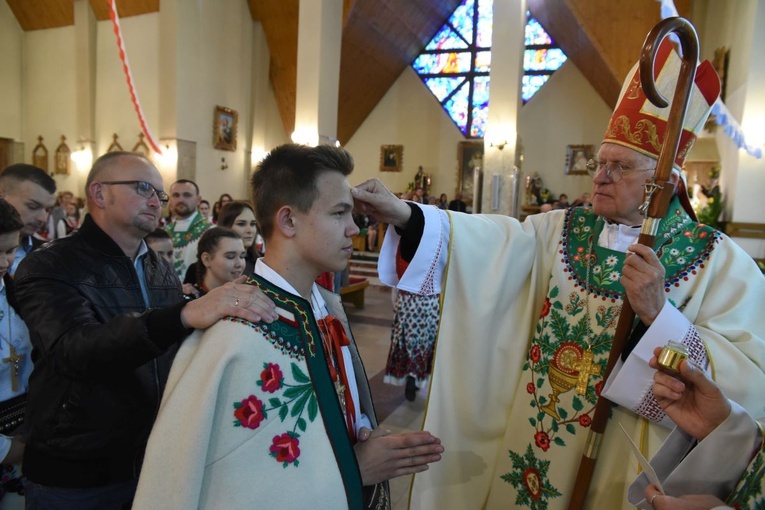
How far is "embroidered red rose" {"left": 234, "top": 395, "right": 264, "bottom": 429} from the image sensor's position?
108 centimetres

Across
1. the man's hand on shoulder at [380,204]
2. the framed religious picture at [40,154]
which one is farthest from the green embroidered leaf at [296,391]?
the framed religious picture at [40,154]

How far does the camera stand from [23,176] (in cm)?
256

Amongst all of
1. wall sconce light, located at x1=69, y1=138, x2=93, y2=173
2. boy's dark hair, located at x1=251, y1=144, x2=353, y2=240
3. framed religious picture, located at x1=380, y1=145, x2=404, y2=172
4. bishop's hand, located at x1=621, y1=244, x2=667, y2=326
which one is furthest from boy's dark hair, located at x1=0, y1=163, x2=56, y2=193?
framed religious picture, located at x1=380, y1=145, x2=404, y2=172

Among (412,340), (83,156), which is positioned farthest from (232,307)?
(83,156)

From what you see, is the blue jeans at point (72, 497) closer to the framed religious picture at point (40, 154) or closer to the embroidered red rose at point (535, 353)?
the embroidered red rose at point (535, 353)

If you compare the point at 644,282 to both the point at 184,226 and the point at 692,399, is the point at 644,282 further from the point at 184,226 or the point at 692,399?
the point at 184,226

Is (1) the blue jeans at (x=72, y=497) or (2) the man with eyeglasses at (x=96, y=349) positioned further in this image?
(1) the blue jeans at (x=72, y=497)

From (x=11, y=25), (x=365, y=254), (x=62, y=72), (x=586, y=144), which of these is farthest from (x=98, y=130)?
(x=586, y=144)

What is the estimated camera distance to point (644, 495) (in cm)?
122

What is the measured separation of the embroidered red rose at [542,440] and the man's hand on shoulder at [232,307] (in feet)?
3.44

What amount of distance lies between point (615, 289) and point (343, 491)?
110 cm

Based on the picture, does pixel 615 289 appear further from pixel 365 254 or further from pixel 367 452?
pixel 365 254

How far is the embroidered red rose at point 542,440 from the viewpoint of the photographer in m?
1.69

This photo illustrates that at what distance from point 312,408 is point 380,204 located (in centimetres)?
68
